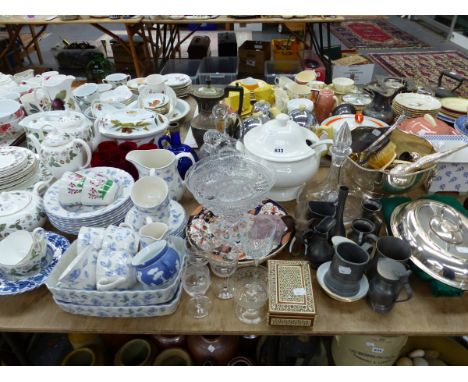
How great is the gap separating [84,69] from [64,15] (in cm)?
94

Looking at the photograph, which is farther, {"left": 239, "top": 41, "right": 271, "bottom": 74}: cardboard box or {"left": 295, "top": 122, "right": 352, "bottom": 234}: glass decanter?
{"left": 239, "top": 41, "right": 271, "bottom": 74}: cardboard box

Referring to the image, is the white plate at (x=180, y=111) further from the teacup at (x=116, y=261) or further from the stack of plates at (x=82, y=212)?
the teacup at (x=116, y=261)

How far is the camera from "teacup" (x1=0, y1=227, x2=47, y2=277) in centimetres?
75

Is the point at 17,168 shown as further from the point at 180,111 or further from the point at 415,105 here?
the point at 415,105

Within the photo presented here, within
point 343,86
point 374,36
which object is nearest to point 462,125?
point 343,86

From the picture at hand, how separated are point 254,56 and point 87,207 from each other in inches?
105

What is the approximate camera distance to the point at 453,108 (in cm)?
131

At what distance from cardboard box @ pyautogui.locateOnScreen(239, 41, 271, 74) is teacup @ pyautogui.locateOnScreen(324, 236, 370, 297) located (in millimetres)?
2736

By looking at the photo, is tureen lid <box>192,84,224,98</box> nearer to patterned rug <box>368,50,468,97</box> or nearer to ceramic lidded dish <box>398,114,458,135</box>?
ceramic lidded dish <box>398,114,458,135</box>

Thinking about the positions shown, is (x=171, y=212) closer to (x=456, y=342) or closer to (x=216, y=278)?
(x=216, y=278)

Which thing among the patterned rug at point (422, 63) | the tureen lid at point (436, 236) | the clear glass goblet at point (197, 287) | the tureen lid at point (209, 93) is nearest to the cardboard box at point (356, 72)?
the patterned rug at point (422, 63)

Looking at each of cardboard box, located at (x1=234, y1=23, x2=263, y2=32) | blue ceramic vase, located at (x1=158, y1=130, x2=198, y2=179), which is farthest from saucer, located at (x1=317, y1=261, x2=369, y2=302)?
cardboard box, located at (x1=234, y1=23, x2=263, y2=32)

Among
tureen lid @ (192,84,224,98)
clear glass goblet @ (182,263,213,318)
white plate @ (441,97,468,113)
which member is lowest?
clear glass goblet @ (182,263,213,318)

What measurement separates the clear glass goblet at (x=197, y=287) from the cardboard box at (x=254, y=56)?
274cm
